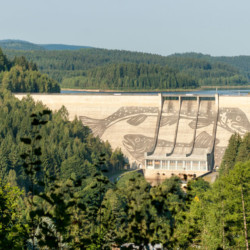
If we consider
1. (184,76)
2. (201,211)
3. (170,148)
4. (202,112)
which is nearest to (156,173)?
(170,148)

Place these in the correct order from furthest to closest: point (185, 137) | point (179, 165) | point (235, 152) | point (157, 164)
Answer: point (185, 137), point (157, 164), point (179, 165), point (235, 152)

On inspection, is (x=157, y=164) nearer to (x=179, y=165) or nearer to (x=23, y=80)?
(x=179, y=165)

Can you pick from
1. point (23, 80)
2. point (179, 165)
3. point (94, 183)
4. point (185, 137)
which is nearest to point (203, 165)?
point (179, 165)

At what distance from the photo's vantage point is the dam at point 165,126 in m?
92.6

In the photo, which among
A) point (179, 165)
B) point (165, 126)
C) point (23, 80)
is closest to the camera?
point (179, 165)

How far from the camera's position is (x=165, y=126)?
97438 millimetres

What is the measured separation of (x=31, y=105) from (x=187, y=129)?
25.4 metres

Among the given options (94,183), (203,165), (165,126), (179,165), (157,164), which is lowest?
(157,164)

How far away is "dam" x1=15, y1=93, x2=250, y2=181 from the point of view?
9256 centimetres

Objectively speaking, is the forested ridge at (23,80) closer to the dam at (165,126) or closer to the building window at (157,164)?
the dam at (165,126)

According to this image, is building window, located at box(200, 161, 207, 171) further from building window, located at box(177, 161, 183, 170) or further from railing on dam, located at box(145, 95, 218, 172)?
building window, located at box(177, 161, 183, 170)

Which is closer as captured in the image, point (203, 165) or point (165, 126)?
point (203, 165)

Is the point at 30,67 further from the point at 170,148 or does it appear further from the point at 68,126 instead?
the point at 170,148

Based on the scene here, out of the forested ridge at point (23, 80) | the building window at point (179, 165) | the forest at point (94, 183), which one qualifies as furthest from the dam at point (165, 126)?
the forested ridge at point (23, 80)
